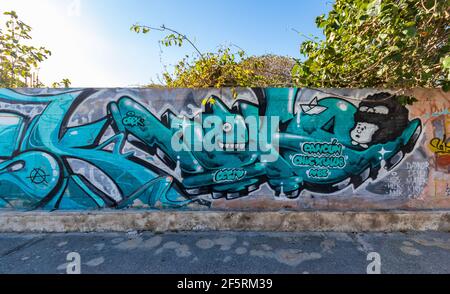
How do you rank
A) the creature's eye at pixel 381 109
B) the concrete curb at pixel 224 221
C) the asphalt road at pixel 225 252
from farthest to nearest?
the creature's eye at pixel 381 109, the concrete curb at pixel 224 221, the asphalt road at pixel 225 252

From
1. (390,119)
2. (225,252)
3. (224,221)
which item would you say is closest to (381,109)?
(390,119)

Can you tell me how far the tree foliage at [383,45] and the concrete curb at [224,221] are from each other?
90.8 inches

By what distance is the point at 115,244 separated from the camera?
2963 millimetres

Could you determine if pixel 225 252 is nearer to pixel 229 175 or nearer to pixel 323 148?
pixel 229 175

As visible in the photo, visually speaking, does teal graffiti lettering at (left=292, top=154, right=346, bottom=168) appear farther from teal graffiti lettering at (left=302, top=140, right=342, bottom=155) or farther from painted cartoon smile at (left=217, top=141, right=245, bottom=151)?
painted cartoon smile at (left=217, top=141, right=245, bottom=151)

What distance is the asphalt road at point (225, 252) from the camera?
7.94 ft

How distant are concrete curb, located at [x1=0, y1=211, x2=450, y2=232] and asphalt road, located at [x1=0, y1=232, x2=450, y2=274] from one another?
5.6 inches

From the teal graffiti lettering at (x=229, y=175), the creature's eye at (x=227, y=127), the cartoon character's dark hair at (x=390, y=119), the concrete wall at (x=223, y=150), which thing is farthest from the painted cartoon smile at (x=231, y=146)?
the cartoon character's dark hair at (x=390, y=119)

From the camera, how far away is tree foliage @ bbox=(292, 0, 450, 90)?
8.00ft

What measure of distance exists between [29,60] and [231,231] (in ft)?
19.2

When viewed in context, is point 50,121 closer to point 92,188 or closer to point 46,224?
point 92,188

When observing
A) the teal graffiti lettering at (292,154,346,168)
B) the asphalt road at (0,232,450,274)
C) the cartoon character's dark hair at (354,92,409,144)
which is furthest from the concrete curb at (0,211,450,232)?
the cartoon character's dark hair at (354,92,409,144)

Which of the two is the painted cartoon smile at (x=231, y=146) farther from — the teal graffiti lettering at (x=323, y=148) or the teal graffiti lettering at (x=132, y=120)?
the teal graffiti lettering at (x=132, y=120)

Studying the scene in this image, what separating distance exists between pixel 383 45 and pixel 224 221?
3.64 metres
